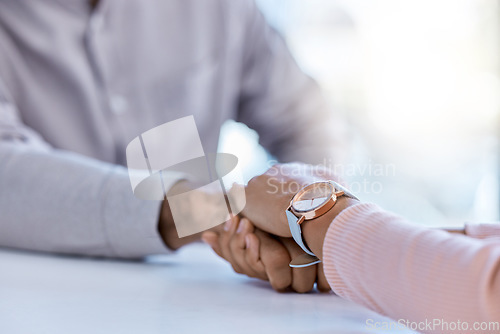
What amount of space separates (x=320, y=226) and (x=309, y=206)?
26mm

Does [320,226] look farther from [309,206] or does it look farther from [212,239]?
[212,239]

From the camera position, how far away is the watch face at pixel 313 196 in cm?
40

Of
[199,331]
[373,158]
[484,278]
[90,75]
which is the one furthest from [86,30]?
[373,158]

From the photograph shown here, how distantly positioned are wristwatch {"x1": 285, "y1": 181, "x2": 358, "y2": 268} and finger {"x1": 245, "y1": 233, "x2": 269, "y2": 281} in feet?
0.19

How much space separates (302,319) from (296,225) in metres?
0.08

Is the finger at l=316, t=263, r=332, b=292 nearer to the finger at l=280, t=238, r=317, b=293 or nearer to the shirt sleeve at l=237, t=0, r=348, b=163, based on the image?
the finger at l=280, t=238, r=317, b=293

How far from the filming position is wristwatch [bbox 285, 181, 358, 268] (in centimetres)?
39

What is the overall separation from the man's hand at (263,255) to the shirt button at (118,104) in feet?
1.66

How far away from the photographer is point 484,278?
0.81 feet

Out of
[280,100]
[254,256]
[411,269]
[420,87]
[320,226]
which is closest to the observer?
[411,269]

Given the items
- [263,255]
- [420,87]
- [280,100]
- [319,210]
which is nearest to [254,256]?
[263,255]

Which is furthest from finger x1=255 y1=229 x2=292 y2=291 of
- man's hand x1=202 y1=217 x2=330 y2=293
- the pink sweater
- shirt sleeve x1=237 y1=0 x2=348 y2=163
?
shirt sleeve x1=237 y1=0 x2=348 y2=163

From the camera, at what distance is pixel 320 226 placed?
0.38 metres

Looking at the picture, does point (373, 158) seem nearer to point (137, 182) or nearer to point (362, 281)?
point (137, 182)
